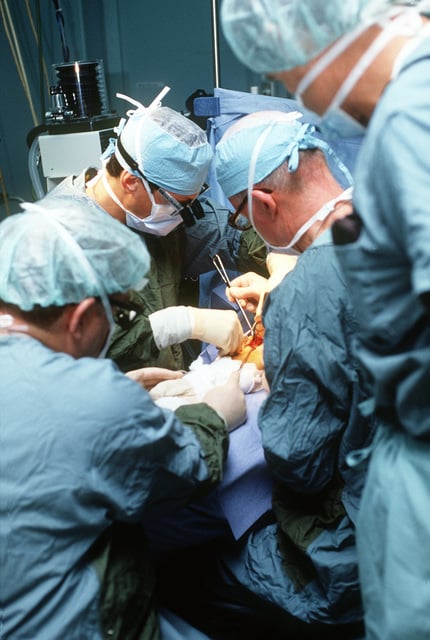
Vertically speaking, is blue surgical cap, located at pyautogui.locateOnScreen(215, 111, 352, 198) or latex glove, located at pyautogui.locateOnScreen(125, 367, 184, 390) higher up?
blue surgical cap, located at pyautogui.locateOnScreen(215, 111, 352, 198)

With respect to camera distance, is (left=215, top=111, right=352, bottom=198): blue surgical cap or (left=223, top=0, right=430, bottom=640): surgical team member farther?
(left=215, top=111, right=352, bottom=198): blue surgical cap

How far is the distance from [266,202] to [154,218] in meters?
0.65

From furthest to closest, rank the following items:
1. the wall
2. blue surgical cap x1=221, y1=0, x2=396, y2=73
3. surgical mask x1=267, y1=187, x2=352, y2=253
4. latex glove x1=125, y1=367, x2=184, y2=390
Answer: the wall
latex glove x1=125, y1=367, x2=184, y2=390
surgical mask x1=267, y1=187, x2=352, y2=253
blue surgical cap x1=221, y1=0, x2=396, y2=73

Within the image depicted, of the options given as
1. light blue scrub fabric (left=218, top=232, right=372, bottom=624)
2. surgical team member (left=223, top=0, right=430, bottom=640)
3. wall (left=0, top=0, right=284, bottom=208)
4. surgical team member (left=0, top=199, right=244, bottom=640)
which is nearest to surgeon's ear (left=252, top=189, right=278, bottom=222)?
light blue scrub fabric (left=218, top=232, right=372, bottom=624)

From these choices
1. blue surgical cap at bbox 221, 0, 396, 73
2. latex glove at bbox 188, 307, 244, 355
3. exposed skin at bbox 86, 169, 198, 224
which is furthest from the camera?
exposed skin at bbox 86, 169, 198, 224

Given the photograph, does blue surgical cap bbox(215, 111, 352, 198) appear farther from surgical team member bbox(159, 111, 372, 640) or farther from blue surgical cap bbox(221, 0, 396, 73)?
blue surgical cap bbox(221, 0, 396, 73)

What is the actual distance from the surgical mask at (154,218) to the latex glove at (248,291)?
12.4 inches

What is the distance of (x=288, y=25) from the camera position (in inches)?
35.3

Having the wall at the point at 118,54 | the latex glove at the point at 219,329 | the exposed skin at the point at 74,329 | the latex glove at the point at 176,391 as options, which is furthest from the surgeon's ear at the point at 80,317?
the wall at the point at 118,54

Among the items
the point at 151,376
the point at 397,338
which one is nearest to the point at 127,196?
the point at 151,376

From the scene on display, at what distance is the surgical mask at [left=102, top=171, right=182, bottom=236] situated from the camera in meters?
2.06

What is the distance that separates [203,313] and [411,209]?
1.33 metres

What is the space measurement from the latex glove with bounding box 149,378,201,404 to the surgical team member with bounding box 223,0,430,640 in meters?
0.73

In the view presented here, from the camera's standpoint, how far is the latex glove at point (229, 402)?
151cm
